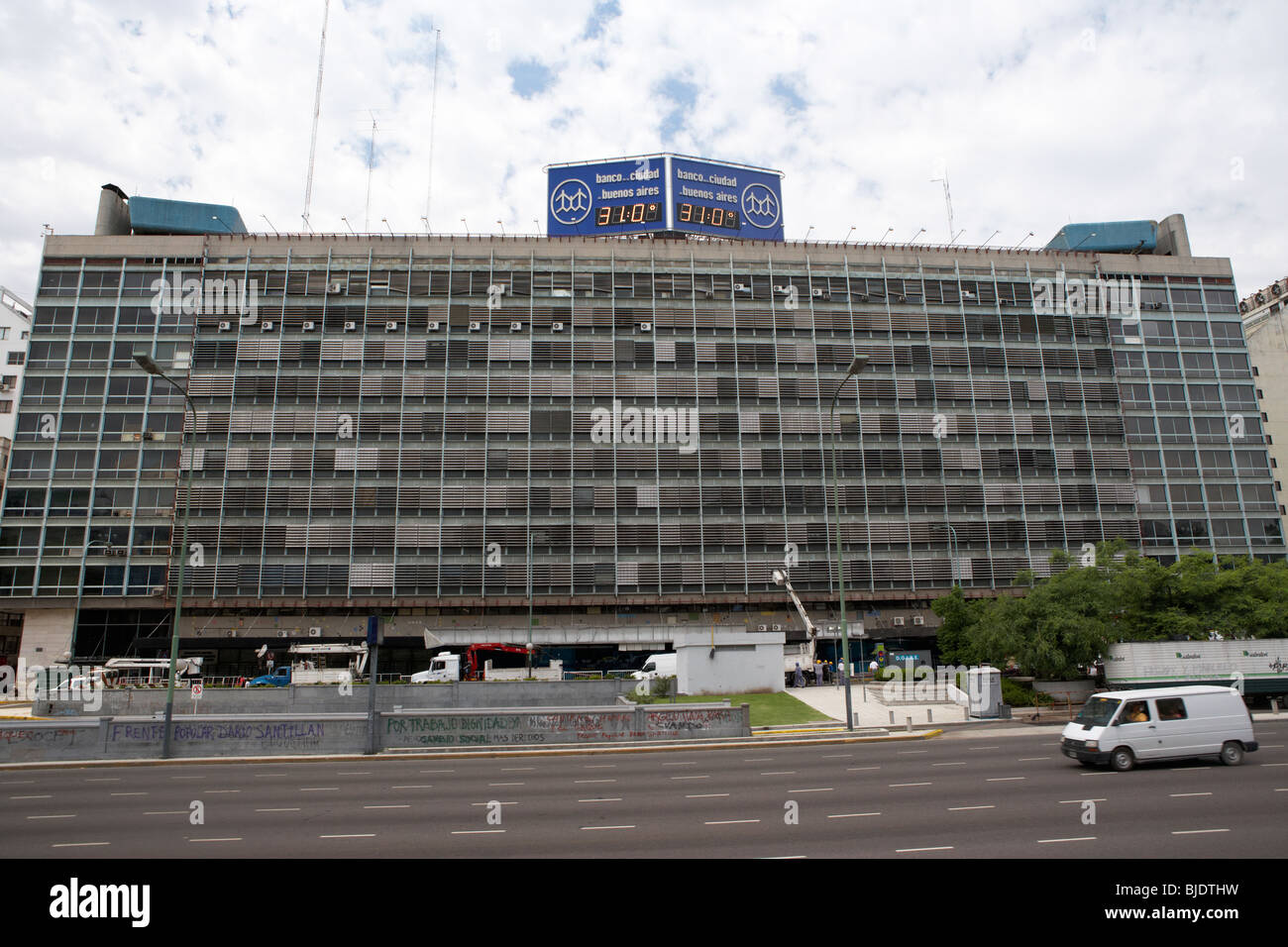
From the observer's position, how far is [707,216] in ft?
203

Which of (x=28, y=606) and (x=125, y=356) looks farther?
(x=125, y=356)

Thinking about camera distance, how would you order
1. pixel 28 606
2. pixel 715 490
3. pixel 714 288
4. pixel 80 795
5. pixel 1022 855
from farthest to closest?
1. pixel 714 288
2. pixel 715 490
3. pixel 28 606
4. pixel 80 795
5. pixel 1022 855

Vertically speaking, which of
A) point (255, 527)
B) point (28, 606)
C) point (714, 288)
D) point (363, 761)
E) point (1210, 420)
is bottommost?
point (363, 761)

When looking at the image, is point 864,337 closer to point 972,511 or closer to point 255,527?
point 972,511

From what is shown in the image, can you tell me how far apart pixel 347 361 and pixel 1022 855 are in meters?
56.4

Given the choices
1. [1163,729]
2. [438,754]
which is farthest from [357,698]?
[1163,729]

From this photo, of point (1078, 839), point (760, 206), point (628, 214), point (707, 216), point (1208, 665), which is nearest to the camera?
point (1078, 839)

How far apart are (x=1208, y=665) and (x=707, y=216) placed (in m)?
45.3

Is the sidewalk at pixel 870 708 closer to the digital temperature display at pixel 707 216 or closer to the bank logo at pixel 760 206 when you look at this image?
the digital temperature display at pixel 707 216

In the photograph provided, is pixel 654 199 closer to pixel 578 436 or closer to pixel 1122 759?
pixel 578 436

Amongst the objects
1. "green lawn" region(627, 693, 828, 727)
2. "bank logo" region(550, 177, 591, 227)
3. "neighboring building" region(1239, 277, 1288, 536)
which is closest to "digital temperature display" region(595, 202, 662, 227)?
"bank logo" region(550, 177, 591, 227)

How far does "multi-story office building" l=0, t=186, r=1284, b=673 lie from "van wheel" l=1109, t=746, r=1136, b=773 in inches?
1467

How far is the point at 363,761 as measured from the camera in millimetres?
23938

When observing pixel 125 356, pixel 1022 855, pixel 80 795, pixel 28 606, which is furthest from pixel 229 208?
pixel 1022 855
